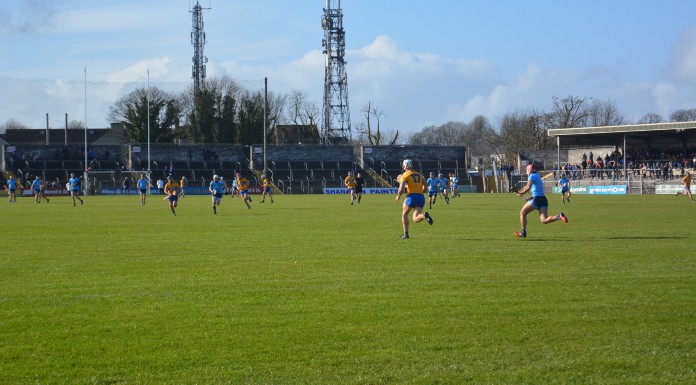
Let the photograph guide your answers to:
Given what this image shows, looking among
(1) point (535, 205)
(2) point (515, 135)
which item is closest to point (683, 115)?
(2) point (515, 135)

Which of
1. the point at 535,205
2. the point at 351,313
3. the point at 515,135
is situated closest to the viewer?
the point at 351,313

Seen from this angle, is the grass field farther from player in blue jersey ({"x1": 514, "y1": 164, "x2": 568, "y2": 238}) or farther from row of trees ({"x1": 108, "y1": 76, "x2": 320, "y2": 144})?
row of trees ({"x1": 108, "y1": 76, "x2": 320, "y2": 144})

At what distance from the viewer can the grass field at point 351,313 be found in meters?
7.13

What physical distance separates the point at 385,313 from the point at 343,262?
16.1 feet

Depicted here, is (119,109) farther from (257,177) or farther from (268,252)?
(268,252)

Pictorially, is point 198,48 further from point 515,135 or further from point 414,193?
point 414,193

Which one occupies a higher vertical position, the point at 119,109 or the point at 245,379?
the point at 119,109

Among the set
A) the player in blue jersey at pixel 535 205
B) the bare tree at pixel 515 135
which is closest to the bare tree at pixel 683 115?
the bare tree at pixel 515 135

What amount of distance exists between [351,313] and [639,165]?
6798 cm

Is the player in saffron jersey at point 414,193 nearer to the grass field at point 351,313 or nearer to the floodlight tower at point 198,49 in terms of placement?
the grass field at point 351,313

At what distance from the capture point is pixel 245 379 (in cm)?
683

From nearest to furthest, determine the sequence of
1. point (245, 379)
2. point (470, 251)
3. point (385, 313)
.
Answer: point (245, 379) < point (385, 313) < point (470, 251)

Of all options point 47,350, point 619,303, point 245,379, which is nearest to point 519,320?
point 619,303

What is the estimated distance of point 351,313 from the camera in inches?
372
